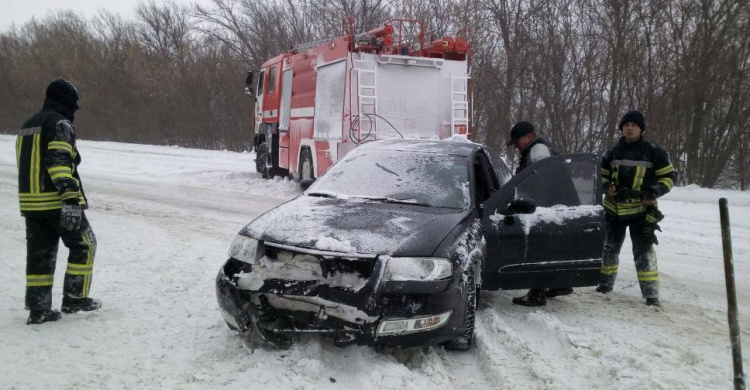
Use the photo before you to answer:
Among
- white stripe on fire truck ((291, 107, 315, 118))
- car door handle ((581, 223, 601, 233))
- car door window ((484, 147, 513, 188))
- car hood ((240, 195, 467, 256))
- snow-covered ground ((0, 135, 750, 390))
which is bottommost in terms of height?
snow-covered ground ((0, 135, 750, 390))

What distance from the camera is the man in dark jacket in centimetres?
461

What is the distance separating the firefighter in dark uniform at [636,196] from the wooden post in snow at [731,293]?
196cm

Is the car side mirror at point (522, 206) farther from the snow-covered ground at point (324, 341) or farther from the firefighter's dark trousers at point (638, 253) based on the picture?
the firefighter's dark trousers at point (638, 253)

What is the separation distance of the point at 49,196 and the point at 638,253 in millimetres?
5076

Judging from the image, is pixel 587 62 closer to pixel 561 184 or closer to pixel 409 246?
pixel 561 184

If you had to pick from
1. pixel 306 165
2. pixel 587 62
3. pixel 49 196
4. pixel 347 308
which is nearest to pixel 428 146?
pixel 347 308

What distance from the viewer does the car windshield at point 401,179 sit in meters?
4.13

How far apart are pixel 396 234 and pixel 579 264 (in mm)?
1973

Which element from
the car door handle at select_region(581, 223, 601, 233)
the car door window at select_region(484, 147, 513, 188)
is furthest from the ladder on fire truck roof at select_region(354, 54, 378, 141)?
the car door handle at select_region(581, 223, 601, 233)

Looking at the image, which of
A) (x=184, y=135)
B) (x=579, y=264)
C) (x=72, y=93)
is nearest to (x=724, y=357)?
(x=579, y=264)

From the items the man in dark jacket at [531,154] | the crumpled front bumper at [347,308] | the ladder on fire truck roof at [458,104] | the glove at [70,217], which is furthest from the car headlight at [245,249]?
the ladder on fire truck roof at [458,104]

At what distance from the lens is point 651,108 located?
591 inches

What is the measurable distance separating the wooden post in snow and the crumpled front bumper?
4.81ft

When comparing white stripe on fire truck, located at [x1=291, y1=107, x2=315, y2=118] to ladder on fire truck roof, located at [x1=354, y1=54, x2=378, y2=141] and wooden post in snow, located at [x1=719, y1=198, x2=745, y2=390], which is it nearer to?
ladder on fire truck roof, located at [x1=354, y1=54, x2=378, y2=141]
